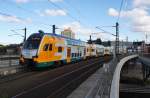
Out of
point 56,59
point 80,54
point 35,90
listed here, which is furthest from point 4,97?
point 80,54

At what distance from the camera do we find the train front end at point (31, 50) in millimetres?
27281

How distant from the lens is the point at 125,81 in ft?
183

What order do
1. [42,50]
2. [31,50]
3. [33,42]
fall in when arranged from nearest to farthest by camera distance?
[31,50], [42,50], [33,42]

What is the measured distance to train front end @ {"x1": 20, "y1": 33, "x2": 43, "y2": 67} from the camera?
89.5 feet

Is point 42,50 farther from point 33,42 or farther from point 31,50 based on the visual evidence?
point 33,42

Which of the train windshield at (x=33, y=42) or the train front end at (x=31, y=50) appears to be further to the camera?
the train windshield at (x=33, y=42)

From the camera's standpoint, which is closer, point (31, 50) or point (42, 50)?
point (31, 50)

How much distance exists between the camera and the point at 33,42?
28.3 metres

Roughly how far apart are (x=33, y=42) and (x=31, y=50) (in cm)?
90

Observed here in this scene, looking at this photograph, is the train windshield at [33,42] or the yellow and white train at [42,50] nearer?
the yellow and white train at [42,50]

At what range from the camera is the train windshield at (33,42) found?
27.9m

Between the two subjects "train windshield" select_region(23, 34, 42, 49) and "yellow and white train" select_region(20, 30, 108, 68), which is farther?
"train windshield" select_region(23, 34, 42, 49)

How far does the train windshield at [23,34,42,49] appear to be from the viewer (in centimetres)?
2791

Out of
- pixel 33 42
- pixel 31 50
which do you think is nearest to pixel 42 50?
pixel 31 50
